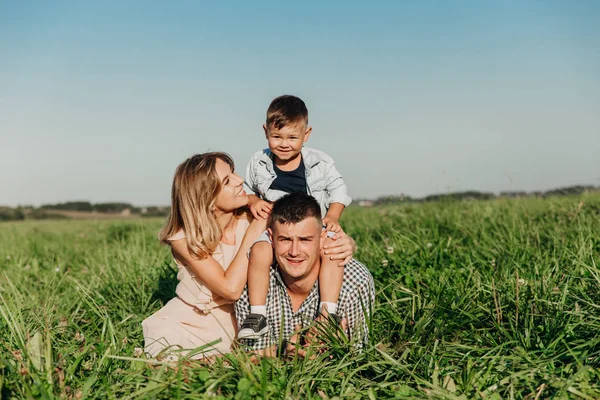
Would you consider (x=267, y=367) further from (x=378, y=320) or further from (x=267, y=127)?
(x=267, y=127)

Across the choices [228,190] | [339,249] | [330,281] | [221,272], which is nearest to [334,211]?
[339,249]

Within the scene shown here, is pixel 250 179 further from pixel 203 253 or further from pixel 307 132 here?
pixel 203 253

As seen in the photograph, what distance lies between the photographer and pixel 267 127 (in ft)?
14.9

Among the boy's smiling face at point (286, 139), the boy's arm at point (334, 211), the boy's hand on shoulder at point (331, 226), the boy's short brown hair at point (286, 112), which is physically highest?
the boy's short brown hair at point (286, 112)

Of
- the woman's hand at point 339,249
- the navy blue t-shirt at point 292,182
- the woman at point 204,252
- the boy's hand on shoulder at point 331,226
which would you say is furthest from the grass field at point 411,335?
the navy blue t-shirt at point 292,182

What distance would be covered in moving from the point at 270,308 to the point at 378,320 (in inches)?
32.1

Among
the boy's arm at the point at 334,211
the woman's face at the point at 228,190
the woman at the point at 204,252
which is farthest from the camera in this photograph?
the boy's arm at the point at 334,211

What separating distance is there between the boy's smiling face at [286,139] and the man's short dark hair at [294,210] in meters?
0.84

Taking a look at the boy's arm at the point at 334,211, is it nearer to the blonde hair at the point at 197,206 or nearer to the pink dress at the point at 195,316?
the pink dress at the point at 195,316

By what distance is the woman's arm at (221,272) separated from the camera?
373 centimetres

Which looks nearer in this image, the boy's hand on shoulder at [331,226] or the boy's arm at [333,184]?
the boy's hand on shoulder at [331,226]

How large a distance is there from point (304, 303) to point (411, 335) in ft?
2.79

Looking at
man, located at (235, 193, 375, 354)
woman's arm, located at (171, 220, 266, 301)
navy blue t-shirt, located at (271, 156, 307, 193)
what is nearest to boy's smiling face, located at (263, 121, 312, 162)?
navy blue t-shirt, located at (271, 156, 307, 193)

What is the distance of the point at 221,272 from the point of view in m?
3.79
